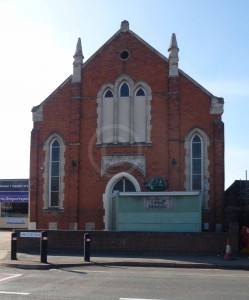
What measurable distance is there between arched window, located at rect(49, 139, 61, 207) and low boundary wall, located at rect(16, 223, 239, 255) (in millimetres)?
5392

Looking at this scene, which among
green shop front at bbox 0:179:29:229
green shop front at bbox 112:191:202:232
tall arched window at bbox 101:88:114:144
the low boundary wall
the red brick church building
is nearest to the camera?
the low boundary wall

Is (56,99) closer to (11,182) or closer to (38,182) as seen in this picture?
(38,182)

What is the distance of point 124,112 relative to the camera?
25.5 metres

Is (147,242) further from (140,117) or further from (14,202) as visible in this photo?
(14,202)

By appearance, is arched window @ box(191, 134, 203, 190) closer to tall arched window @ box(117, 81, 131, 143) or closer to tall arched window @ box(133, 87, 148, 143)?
tall arched window @ box(133, 87, 148, 143)

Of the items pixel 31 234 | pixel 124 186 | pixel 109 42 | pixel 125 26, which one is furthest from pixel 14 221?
pixel 31 234

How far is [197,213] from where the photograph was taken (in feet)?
66.7

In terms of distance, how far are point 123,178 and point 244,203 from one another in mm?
6655

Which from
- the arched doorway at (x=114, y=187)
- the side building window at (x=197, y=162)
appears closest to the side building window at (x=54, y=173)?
the arched doorway at (x=114, y=187)

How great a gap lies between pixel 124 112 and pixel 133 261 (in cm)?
1061

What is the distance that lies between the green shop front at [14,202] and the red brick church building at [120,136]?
20028 millimetres

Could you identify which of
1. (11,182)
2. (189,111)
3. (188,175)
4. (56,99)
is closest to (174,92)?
(189,111)

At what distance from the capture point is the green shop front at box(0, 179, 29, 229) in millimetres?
45531

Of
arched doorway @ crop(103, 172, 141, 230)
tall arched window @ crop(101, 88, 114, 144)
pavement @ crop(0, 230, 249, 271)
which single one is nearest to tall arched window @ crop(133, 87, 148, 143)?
tall arched window @ crop(101, 88, 114, 144)
